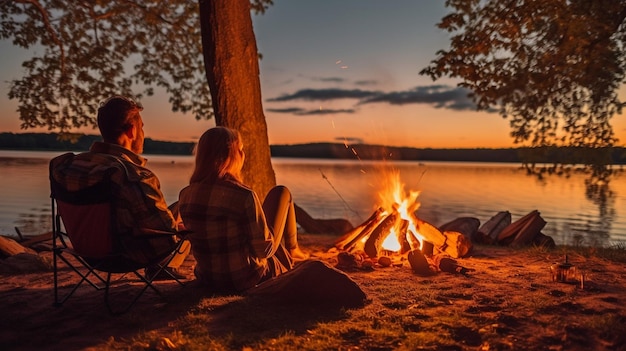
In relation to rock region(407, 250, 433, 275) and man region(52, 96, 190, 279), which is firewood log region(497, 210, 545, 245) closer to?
rock region(407, 250, 433, 275)

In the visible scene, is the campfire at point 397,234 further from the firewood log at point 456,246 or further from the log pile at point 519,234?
the log pile at point 519,234

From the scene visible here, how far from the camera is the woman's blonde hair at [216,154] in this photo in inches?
180

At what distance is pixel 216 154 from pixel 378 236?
138 inches

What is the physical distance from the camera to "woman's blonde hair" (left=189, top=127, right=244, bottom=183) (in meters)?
4.57

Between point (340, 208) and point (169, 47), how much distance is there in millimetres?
14401

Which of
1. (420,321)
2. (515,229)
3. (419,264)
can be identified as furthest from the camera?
(515,229)

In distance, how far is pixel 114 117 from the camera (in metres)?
4.39

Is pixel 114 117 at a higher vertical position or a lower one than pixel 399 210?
higher

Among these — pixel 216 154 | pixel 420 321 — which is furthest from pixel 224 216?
pixel 420 321

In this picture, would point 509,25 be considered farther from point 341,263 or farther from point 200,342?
point 200,342

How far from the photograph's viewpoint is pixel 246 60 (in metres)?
8.04

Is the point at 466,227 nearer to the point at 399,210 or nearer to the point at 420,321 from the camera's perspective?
the point at 399,210

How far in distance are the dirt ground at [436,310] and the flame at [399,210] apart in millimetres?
1211

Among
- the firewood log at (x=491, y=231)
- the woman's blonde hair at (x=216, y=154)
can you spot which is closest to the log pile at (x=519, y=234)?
the firewood log at (x=491, y=231)
